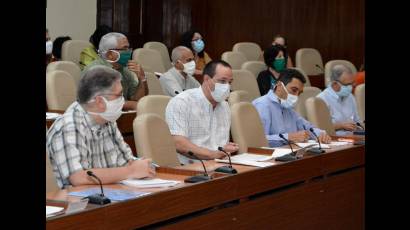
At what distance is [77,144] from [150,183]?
0.38 m

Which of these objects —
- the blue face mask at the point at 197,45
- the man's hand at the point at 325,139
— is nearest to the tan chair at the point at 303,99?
the man's hand at the point at 325,139

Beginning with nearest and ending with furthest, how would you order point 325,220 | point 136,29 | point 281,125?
point 325,220
point 281,125
point 136,29

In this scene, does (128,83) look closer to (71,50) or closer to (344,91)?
(71,50)

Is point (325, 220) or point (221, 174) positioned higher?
point (221, 174)

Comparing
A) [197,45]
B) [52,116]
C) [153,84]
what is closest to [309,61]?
[197,45]

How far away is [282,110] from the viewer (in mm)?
5117

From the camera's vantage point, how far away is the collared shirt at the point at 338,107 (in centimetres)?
629

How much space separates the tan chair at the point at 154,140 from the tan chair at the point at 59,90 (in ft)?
5.08

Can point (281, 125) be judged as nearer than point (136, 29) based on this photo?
Yes

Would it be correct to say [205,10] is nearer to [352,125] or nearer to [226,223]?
[352,125]
